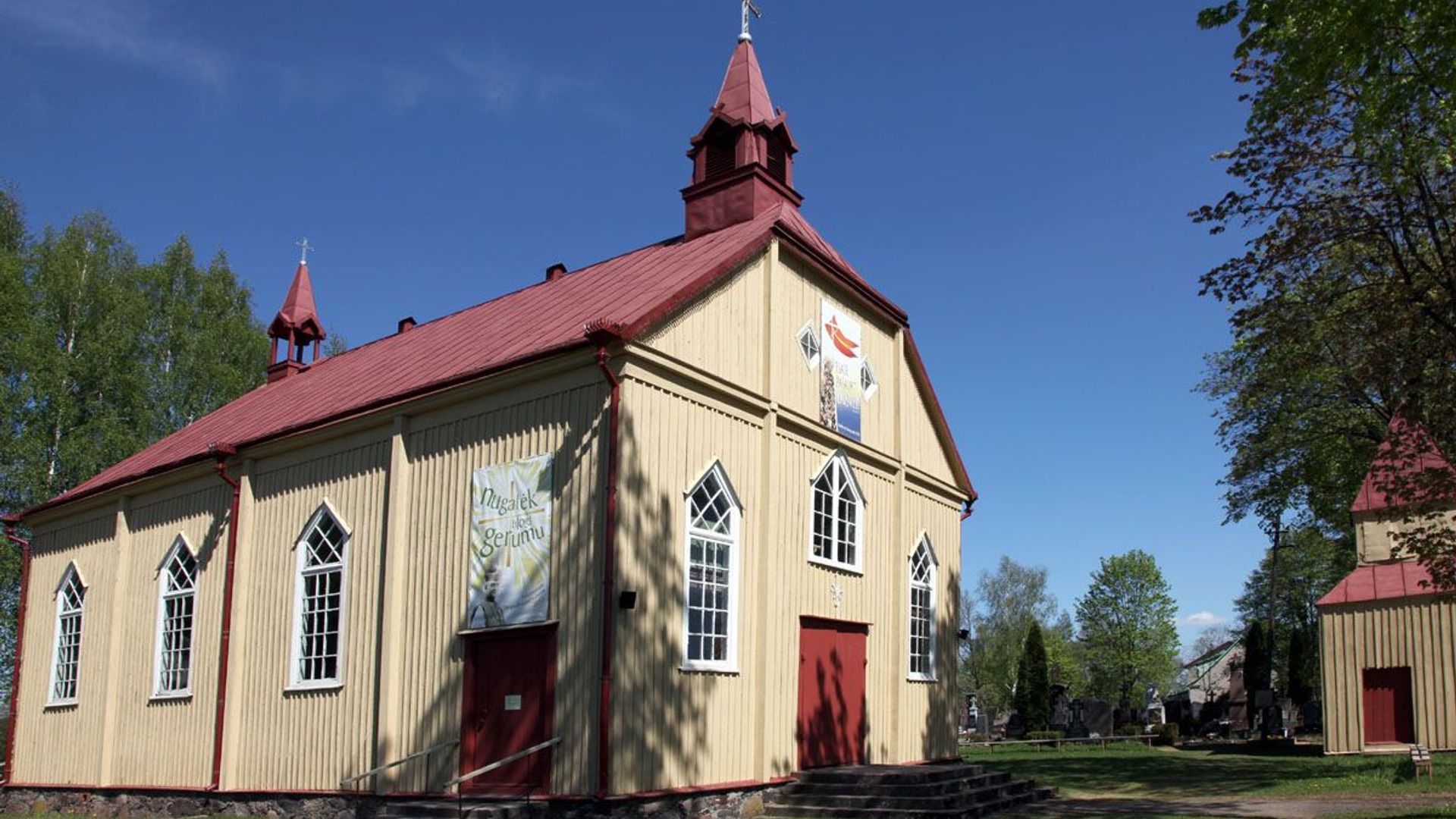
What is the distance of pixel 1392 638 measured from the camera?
966 inches

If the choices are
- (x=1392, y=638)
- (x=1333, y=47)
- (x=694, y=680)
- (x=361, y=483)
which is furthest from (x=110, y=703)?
(x=1392, y=638)

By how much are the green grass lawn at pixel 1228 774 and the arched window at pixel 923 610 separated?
2.11m

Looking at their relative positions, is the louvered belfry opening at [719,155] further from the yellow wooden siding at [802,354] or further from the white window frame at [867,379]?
the white window frame at [867,379]

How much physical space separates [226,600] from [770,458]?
29.3 ft

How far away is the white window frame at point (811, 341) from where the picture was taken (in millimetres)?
16891

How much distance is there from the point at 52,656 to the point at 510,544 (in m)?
13.4

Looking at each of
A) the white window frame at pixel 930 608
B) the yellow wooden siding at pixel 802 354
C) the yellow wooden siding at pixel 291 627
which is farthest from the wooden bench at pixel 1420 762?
the yellow wooden siding at pixel 291 627

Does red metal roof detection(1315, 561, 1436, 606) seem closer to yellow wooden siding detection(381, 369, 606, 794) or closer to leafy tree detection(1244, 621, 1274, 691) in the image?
leafy tree detection(1244, 621, 1274, 691)

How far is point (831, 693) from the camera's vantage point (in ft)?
54.6

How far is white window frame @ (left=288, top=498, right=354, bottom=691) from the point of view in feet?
54.0

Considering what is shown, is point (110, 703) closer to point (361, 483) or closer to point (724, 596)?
point (361, 483)

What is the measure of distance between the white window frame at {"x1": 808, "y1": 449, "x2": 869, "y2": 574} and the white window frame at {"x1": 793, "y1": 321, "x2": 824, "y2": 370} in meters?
1.38

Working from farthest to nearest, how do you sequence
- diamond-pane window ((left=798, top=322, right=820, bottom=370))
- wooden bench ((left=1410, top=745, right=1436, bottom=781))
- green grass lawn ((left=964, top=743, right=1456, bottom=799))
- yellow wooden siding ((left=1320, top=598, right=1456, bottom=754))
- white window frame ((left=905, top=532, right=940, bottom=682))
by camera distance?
yellow wooden siding ((left=1320, top=598, right=1456, bottom=754)), white window frame ((left=905, top=532, right=940, bottom=682)), wooden bench ((left=1410, top=745, right=1436, bottom=781)), green grass lawn ((left=964, top=743, right=1456, bottom=799)), diamond-pane window ((left=798, top=322, right=820, bottom=370))

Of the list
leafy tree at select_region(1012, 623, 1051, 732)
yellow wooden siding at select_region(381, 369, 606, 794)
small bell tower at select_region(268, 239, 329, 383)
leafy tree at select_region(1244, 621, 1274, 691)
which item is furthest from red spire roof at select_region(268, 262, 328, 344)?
leafy tree at select_region(1244, 621, 1274, 691)
